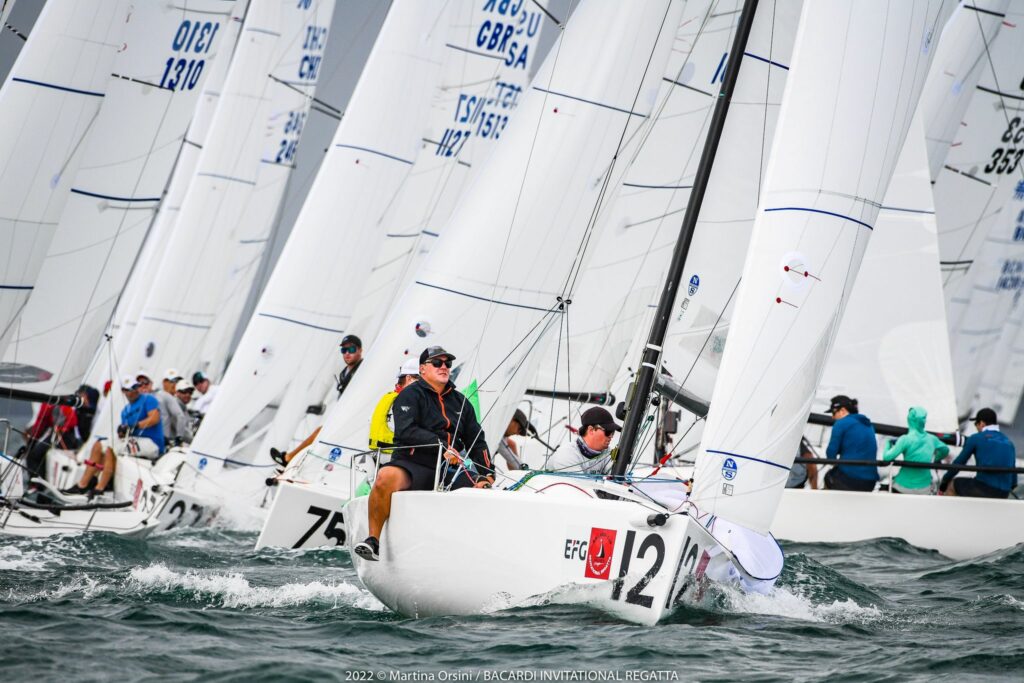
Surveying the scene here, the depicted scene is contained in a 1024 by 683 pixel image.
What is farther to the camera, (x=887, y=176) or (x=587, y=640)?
(x=887, y=176)

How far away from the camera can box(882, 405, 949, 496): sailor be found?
11180 millimetres

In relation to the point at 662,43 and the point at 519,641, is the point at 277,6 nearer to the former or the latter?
the point at 662,43

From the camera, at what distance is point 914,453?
11.2 m

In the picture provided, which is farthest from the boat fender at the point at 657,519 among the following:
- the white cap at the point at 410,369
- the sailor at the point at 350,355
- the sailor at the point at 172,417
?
the sailor at the point at 172,417

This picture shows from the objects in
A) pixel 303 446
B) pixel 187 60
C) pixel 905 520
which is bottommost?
pixel 303 446

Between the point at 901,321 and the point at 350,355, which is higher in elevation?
the point at 901,321

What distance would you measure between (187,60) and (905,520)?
6.72 meters

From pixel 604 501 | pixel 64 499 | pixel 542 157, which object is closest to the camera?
pixel 604 501

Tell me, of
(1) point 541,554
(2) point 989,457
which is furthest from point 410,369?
(2) point 989,457

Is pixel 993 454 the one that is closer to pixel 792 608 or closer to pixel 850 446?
pixel 850 446

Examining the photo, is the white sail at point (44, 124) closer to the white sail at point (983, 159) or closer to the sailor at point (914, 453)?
the sailor at point (914, 453)

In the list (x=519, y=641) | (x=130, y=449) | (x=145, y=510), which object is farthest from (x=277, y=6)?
(x=519, y=641)

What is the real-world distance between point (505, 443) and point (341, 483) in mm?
1210

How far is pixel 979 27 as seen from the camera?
1299cm
